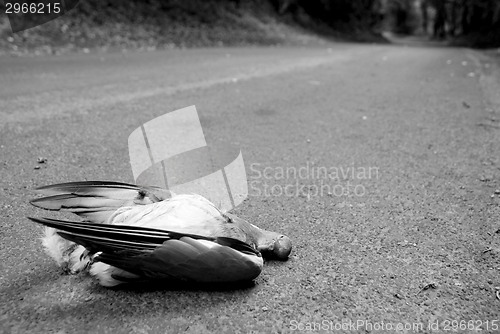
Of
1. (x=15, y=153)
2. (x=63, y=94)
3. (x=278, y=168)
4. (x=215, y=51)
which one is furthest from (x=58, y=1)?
(x=278, y=168)

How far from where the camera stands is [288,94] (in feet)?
23.5

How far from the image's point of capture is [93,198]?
88.4 inches

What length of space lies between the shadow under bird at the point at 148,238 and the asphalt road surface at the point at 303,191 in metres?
0.17

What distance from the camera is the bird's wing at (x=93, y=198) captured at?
2189 millimetres

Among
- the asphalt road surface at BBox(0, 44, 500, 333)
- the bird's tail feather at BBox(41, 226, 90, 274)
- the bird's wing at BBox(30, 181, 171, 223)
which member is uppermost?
the bird's wing at BBox(30, 181, 171, 223)

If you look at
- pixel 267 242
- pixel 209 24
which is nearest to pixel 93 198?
pixel 267 242

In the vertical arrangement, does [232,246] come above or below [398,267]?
above

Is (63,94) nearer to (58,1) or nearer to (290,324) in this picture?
(290,324)

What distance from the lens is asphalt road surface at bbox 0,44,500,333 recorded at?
208 centimetres

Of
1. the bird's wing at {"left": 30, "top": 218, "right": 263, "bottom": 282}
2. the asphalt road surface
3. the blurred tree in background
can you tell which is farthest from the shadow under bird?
the blurred tree in background

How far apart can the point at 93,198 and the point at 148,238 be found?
58 cm

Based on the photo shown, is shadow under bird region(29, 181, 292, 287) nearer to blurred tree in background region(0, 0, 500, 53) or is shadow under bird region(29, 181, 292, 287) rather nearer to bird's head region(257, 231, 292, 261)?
bird's head region(257, 231, 292, 261)

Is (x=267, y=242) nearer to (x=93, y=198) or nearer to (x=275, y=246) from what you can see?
(x=275, y=246)

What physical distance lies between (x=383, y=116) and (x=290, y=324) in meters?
4.52
